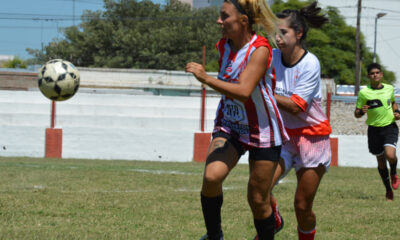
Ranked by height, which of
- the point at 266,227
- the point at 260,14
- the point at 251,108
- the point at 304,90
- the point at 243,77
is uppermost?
the point at 260,14

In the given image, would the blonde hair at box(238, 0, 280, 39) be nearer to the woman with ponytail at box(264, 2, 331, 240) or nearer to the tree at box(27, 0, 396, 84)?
the woman with ponytail at box(264, 2, 331, 240)

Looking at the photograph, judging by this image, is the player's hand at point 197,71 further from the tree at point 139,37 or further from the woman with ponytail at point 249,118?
the tree at point 139,37

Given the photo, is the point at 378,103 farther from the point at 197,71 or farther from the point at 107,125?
the point at 107,125

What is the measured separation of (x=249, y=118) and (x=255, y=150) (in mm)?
238

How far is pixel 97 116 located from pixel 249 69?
20461mm

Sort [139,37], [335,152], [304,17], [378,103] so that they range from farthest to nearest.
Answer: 1. [139,37]
2. [335,152]
3. [378,103]
4. [304,17]

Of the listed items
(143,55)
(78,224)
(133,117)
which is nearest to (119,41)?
(143,55)

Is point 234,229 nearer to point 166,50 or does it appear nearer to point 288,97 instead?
point 288,97

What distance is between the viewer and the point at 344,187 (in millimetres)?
11070

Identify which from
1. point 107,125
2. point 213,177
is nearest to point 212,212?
point 213,177

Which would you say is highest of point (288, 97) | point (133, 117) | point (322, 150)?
point (288, 97)

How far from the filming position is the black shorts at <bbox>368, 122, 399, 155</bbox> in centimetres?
945

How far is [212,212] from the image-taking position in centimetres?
451

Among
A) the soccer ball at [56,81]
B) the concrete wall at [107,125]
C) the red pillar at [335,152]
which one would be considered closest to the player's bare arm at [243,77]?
the soccer ball at [56,81]
